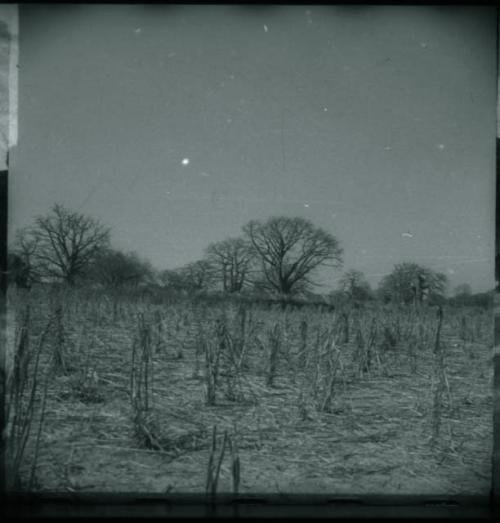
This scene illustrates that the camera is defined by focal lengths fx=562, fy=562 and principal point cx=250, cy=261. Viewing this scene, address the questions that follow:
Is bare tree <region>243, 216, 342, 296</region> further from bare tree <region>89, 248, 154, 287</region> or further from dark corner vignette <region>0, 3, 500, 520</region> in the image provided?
bare tree <region>89, 248, 154, 287</region>

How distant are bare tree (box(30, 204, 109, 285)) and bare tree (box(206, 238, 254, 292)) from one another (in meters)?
0.56

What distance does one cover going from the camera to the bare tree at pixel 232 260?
9.55ft

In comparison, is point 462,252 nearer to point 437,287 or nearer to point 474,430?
point 437,287

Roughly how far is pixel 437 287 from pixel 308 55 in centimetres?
138

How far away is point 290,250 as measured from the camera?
2.98 metres

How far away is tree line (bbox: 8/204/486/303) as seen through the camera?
2873mm

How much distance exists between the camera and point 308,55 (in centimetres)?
289

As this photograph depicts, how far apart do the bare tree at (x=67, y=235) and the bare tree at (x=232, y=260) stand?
0.56m

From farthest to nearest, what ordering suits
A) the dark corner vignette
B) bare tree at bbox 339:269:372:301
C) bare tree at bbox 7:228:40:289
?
1. bare tree at bbox 339:269:372:301
2. bare tree at bbox 7:228:40:289
3. the dark corner vignette

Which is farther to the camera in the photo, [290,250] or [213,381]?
[290,250]

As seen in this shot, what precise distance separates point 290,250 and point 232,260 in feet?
1.03

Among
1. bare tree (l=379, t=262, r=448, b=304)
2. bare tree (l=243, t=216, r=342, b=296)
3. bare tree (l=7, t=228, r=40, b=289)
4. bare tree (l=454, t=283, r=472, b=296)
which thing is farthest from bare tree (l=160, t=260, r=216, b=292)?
bare tree (l=454, t=283, r=472, b=296)

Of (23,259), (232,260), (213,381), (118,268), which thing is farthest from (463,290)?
(23,259)

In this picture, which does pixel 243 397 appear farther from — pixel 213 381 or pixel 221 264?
pixel 221 264
